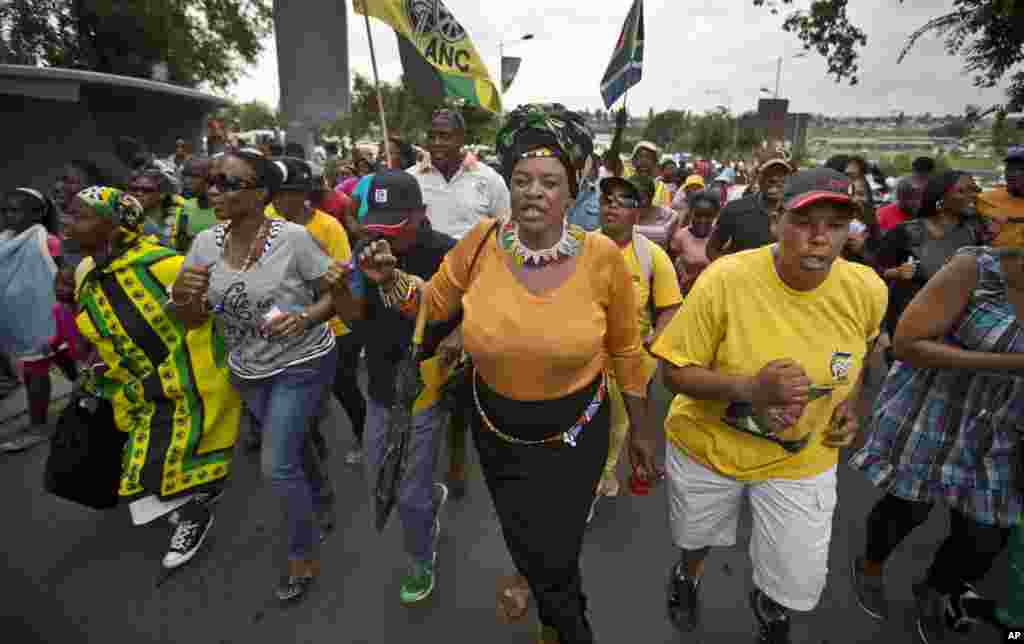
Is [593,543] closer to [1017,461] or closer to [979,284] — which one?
[1017,461]

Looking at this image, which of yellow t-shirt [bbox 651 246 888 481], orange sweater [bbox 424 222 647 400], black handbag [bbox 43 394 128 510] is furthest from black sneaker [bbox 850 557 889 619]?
black handbag [bbox 43 394 128 510]

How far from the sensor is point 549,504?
79.0 inches

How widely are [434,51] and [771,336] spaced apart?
273cm

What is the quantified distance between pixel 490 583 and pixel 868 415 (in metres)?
3.73

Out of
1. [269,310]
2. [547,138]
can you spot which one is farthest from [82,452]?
[547,138]

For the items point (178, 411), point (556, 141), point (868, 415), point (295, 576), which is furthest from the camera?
point (868, 415)

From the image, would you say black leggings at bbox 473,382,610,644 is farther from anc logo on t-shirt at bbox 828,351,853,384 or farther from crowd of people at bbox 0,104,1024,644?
anc logo on t-shirt at bbox 828,351,853,384

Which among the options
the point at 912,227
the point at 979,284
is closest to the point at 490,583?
the point at 979,284

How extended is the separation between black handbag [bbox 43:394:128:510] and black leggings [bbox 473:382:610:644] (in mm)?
2287

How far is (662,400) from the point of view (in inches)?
201

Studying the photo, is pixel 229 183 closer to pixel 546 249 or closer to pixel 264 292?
pixel 264 292

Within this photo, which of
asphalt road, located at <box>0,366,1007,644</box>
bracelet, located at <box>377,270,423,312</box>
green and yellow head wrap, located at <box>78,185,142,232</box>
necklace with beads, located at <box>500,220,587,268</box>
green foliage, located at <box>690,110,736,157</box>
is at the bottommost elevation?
asphalt road, located at <box>0,366,1007,644</box>

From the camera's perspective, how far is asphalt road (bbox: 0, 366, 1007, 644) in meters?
2.57

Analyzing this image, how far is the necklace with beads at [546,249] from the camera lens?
1.98 m
